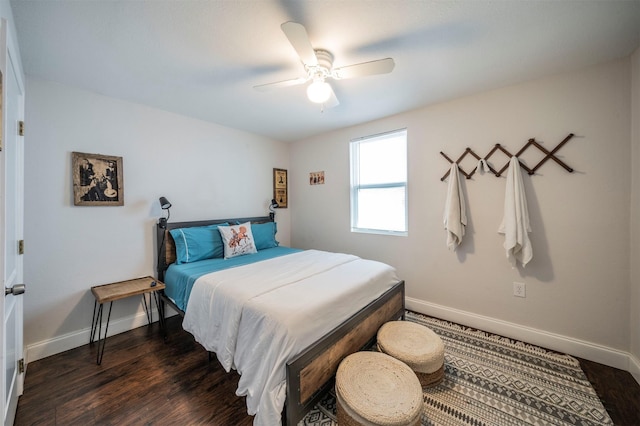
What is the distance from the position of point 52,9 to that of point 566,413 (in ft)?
12.6

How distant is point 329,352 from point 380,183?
7.46ft

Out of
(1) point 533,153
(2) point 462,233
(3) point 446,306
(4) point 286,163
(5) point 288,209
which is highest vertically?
(4) point 286,163

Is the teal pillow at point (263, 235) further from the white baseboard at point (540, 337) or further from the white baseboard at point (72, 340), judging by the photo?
the white baseboard at point (540, 337)

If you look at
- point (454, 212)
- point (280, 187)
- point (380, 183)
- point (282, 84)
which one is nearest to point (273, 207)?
point (280, 187)

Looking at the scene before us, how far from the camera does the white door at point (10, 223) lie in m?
1.13

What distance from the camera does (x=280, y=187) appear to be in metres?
4.09

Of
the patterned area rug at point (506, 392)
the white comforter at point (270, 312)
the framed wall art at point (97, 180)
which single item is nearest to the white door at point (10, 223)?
the framed wall art at point (97, 180)

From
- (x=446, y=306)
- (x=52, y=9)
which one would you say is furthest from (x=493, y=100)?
(x=52, y=9)

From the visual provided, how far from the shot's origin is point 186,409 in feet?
5.01

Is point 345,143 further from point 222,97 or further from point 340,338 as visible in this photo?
point 340,338

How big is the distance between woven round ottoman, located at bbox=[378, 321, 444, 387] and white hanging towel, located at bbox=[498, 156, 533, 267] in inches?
44.8

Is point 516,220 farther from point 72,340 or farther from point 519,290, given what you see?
point 72,340

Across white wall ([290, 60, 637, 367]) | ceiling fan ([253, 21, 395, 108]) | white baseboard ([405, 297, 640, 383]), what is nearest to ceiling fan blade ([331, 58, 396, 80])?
ceiling fan ([253, 21, 395, 108])

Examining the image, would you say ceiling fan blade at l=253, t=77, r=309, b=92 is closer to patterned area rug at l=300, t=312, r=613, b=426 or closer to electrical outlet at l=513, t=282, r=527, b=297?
patterned area rug at l=300, t=312, r=613, b=426
